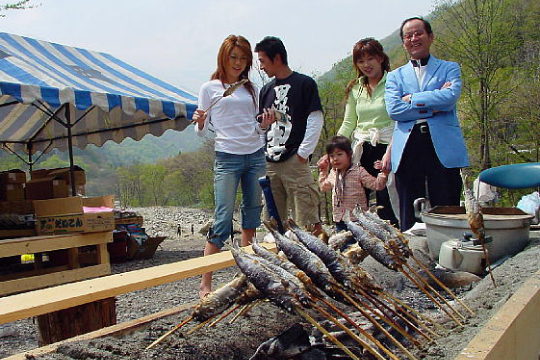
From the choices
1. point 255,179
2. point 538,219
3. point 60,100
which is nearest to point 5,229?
point 60,100

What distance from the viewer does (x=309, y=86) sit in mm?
3664

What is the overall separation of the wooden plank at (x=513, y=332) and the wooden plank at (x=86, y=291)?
1.32 metres

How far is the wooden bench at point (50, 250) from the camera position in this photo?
482 centimetres

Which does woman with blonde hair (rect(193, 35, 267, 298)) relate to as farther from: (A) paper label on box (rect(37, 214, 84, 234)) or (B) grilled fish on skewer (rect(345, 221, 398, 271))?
(A) paper label on box (rect(37, 214, 84, 234))

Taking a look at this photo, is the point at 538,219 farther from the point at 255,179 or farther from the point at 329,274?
the point at 329,274

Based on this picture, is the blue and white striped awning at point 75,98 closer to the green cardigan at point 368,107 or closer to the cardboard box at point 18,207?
the cardboard box at point 18,207

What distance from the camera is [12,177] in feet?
18.8

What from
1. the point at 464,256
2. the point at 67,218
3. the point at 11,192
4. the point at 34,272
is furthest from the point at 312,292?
the point at 11,192

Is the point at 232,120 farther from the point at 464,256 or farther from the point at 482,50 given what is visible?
the point at 482,50

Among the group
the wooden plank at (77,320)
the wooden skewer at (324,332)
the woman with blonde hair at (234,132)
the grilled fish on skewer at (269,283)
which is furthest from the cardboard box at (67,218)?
the wooden skewer at (324,332)

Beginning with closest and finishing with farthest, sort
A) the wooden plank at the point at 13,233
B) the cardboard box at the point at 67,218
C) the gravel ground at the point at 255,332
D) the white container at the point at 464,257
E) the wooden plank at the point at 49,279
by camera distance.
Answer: the gravel ground at the point at 255,332, the white container at the point at 464,257, the wooden plank at the point at 49,279, the wooden plank at the point at 13,233, the cardboard box at the point at 67,218

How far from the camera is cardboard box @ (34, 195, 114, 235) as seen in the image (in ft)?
17.5

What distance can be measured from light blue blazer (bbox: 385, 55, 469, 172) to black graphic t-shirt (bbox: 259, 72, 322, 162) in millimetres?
659

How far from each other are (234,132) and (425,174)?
1625 millimetres
